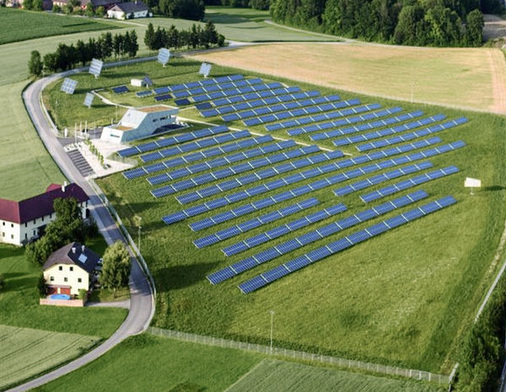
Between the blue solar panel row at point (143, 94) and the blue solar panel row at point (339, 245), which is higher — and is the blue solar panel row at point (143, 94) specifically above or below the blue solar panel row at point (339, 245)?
above

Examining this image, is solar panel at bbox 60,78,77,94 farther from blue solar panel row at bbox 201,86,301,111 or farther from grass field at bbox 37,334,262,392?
grass field at bbox 37,334,262,392

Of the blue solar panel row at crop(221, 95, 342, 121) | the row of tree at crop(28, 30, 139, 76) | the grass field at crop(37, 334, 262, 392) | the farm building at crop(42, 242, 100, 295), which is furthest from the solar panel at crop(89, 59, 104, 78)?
the grass field at crop(37, 334, 262, 392)

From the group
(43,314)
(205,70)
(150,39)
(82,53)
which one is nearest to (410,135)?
(205,70)

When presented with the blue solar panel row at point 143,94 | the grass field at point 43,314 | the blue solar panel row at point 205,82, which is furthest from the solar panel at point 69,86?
the grass field at point 43,314

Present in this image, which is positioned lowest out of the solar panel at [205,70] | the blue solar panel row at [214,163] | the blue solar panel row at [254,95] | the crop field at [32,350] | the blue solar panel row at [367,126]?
the crop field at [32,350]

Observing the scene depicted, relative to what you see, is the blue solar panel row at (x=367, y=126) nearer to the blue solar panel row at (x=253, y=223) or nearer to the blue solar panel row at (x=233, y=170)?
the blue solar panel row at (x=233, y=170)

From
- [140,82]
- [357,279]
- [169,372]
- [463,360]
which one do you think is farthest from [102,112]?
[463,360]
